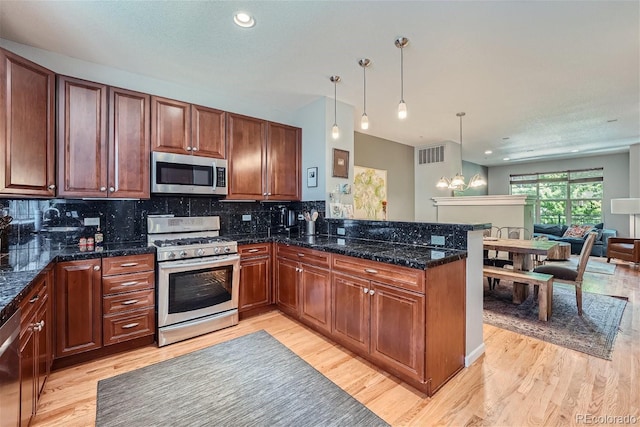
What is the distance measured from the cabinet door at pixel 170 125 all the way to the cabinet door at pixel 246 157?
1.54ft

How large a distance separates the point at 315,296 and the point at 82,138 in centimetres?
255

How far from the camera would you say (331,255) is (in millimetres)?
2582

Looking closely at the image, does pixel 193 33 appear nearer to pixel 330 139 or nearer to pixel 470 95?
pixel 330 139

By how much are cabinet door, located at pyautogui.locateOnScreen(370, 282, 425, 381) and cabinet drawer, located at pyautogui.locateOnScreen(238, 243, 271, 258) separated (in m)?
1.56

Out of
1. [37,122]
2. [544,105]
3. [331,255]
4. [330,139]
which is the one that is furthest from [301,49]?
[544,105]

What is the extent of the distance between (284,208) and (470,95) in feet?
9.55

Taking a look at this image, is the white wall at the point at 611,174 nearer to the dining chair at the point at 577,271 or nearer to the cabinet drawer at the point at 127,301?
the dining chair at the point at 577,271

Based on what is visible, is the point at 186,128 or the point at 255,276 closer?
the point at 186,128

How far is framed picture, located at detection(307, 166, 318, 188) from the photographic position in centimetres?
378

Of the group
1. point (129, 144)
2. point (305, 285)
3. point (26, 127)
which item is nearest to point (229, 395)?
point (305, 285)

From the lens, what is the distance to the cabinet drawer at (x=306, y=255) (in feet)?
8.71

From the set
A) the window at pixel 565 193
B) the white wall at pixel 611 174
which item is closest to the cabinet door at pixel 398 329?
the white wall at pixel 611 174

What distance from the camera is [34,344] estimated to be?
158 centimetres

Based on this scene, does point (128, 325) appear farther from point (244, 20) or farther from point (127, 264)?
point (244, 20)
